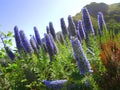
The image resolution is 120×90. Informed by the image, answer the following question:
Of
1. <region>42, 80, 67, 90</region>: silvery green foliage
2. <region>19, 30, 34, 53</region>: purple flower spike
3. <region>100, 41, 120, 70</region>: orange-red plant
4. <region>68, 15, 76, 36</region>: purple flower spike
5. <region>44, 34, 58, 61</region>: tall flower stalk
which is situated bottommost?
<region>42, 80, 67, 90</region>: silvery green foliage

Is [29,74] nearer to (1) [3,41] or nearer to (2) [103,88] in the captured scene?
(1) [3,41]

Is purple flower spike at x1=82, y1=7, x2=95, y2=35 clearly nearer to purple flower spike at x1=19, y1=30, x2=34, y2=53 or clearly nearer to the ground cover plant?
the ground cover plant

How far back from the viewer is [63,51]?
31.0 feet

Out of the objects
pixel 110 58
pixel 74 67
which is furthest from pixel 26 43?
pixel 110 58

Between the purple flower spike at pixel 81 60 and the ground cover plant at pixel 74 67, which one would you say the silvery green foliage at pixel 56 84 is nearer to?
the ground cover plant at pixel 74 67

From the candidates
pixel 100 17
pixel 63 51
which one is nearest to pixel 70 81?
pixel 63 51

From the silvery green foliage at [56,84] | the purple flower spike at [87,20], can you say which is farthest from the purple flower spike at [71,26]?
the silvery green foliage at [56,84]

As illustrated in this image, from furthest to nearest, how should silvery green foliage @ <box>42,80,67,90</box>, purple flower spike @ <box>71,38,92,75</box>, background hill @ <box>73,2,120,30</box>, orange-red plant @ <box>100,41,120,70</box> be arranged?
background hill @ <box>73,2,120,30</box> → silvery green foliage @ <box>42,80,67,90</box> → orange-red plant @ <box>100,41,120,70</box> → purple flower spike @ <box>71,38,92,75</box>

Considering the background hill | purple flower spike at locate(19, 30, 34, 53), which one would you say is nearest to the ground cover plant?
purple flower spike at locate(19, 30, 34, 53)

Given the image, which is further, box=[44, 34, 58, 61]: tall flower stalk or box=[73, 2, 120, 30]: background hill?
box=[73, 2, 120, 30]: background hill

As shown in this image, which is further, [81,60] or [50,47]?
[50,47]

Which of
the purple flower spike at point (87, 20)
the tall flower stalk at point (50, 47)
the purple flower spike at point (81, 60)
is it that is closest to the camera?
the purple flower spike at point (81, 60)

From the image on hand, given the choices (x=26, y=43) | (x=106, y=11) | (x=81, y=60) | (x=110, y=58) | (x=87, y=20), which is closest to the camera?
(x=81, y=60)

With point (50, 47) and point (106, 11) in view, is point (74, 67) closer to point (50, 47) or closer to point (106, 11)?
point (50, 47)
